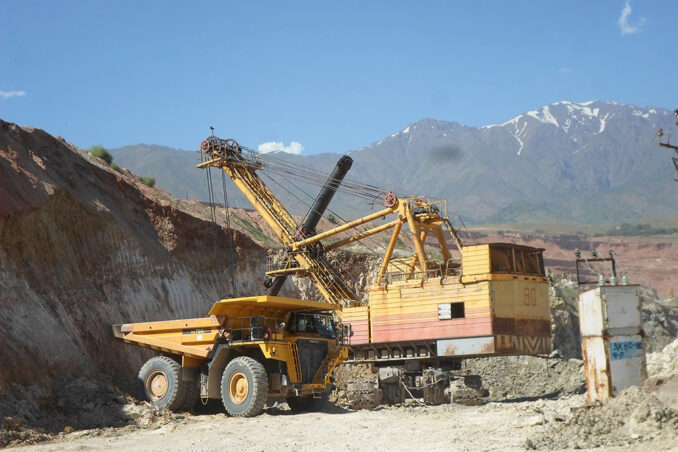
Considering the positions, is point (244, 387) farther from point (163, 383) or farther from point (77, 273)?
point (77, 273)

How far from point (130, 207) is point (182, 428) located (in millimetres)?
12804

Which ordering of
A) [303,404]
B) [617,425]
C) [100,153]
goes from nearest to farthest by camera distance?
[617,425], [303,404], [100,153]

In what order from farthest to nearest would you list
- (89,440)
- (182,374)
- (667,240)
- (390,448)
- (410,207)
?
(667,240), (410,207), (182,374), (89,440), (390,448)

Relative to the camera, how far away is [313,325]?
21828mm

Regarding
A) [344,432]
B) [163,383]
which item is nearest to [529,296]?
[344,432]

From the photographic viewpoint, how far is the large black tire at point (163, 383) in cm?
2094

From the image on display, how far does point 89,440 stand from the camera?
1628cm

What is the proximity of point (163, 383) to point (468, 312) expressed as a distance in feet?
30.6

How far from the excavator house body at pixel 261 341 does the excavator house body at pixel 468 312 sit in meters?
4.39

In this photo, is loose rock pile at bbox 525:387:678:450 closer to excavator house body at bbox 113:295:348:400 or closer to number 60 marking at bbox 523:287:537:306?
excavator house body at bbox 113:295:348:400

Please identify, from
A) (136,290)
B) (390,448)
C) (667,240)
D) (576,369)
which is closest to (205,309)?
(136,290)

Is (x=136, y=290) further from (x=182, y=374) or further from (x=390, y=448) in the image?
(x=390, y=448)

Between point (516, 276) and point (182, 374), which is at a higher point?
point (516, 276)

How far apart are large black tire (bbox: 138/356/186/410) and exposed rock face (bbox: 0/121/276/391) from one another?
1.74 meters
